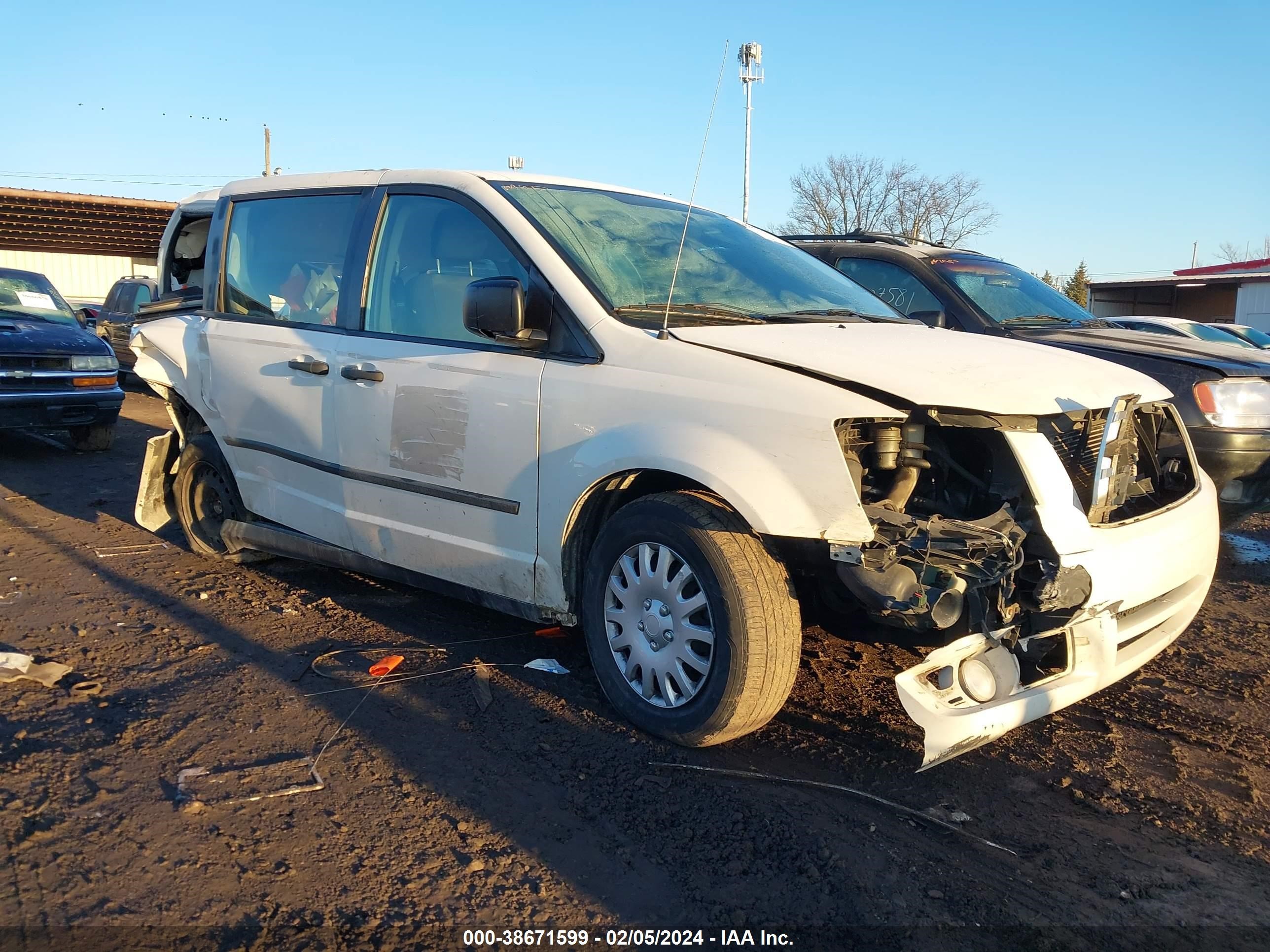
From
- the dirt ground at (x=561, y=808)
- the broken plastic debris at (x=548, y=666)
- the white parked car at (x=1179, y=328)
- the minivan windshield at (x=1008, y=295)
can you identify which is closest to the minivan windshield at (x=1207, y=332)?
the white parked car at (x=1179, y=328)

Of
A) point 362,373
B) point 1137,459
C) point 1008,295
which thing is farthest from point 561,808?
point 1008,295

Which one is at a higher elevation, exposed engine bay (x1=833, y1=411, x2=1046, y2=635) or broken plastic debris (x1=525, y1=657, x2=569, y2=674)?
exposed engine bay (x1=833, y1=411, x2=1046, y2=635)

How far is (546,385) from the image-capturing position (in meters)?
3.47

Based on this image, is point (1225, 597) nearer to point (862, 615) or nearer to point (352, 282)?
point (862, 615)

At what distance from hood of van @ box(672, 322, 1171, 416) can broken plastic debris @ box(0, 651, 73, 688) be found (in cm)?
271

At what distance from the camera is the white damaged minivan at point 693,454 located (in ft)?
9.53

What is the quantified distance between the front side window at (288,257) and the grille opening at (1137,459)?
3022 mm

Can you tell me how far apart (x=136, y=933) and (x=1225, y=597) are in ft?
17.1

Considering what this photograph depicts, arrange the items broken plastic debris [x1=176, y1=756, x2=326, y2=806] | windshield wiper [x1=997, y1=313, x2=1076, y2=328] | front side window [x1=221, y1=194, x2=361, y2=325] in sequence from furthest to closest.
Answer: windshield wiper [x1=997, y1=313, x2=1076, y2=328]
front side window [x1=221, y1=194, x2=361, y2=325]
broken plastic debris [x1=176, y1=756, x2=326, y2=806]

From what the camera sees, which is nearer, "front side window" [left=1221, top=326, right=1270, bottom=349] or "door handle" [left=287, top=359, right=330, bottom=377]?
"door handle" [left=287, top=359, right=330, bottom=377]

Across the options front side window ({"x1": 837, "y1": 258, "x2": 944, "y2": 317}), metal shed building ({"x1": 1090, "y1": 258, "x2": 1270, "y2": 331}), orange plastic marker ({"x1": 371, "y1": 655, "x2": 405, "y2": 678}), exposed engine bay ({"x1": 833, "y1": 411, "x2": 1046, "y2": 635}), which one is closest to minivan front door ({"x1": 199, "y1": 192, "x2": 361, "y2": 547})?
orange plastic marker ({"x1": 371, "y1": 655, "x2": 405, "y2": 678})

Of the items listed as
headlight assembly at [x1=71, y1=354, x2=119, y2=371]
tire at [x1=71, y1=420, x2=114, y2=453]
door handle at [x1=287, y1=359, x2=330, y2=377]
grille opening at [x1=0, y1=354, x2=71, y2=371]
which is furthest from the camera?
tire at [x1=71, y1=420, x2=114, y2=453]

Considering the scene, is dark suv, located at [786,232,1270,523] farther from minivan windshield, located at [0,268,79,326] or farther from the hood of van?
minivan windshield, located at [0,268,79,326]

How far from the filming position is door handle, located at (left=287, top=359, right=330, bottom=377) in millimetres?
4250
